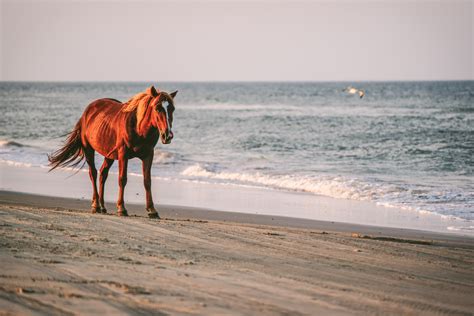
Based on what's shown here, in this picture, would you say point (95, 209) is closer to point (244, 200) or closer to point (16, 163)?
point (244, 200)

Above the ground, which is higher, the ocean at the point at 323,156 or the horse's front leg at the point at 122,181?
the ocean at the point at 323,156

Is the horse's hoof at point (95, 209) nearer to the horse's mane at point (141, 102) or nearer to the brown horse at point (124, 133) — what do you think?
the brown horse at point (124, 133)

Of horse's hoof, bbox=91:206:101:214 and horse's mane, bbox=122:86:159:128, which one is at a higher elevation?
horse's mane, bbox=122:86:159:128

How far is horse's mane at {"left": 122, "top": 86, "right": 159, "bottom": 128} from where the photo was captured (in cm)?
1066

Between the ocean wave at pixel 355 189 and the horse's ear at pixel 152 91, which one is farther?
the ocean wave at pixel 355 189

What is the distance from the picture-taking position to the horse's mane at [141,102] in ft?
35.0

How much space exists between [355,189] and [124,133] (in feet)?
23.6

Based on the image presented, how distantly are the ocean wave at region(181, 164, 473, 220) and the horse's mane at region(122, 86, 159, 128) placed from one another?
5.52m

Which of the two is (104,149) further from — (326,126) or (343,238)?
(326,126)

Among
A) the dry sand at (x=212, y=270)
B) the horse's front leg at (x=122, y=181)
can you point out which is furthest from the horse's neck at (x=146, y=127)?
the dry sand at (x=212, y=270)

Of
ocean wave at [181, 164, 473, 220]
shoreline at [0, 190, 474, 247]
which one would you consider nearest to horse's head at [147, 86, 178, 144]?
shoreline at [0, 190, 474, 247]

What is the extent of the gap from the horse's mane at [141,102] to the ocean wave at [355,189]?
5517mm

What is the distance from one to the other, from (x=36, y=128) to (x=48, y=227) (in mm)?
29239

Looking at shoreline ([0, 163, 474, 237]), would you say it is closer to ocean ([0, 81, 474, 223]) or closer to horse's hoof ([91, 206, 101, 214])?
ocean ([0, 81, 474, 223])
